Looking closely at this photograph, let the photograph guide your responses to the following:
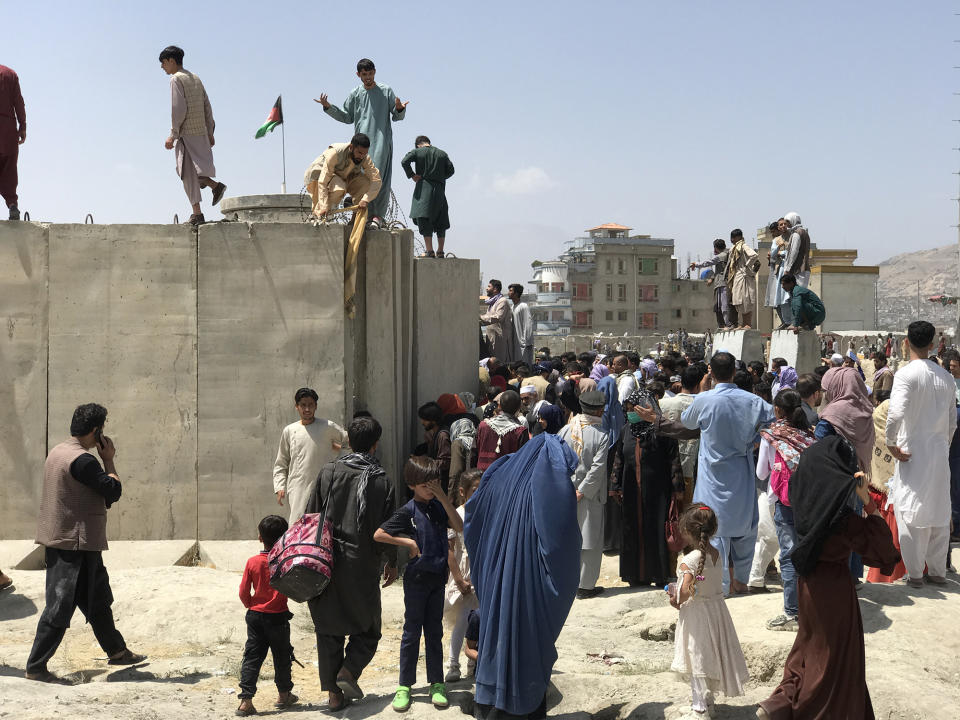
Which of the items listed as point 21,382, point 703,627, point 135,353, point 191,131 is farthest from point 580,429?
point 21,382

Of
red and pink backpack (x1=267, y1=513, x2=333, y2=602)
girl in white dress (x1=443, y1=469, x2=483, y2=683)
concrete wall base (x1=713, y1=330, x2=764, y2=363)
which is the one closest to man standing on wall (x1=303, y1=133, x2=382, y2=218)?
girl in white dress (x1=443, y1=469, x2=483, y2=683)

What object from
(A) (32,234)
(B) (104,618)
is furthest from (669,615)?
(A) (32,234)

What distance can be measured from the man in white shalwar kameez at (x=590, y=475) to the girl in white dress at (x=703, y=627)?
7.99ft

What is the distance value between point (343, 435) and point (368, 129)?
4227 millimetres

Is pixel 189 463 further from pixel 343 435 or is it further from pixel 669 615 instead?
pixel 669 615

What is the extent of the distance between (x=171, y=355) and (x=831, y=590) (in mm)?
6054

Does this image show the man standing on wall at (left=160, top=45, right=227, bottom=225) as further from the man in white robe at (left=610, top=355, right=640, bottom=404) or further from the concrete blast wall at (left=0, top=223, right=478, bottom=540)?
the man in white robe at (left=610, top=355, right=640, bottom=404)

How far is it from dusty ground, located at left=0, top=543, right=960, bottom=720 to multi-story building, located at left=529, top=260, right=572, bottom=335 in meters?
66.8

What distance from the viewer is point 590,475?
7.66 metres

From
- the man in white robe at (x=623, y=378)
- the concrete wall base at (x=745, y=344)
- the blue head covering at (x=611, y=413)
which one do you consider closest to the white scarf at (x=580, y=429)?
the blue head covering at (x=611, y=413)

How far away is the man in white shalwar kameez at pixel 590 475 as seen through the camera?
7.54m

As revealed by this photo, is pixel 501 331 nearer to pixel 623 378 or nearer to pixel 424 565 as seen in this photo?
pixel 623 378

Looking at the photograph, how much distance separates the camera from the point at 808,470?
187 inches

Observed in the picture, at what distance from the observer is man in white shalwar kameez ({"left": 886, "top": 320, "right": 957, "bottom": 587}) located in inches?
262
